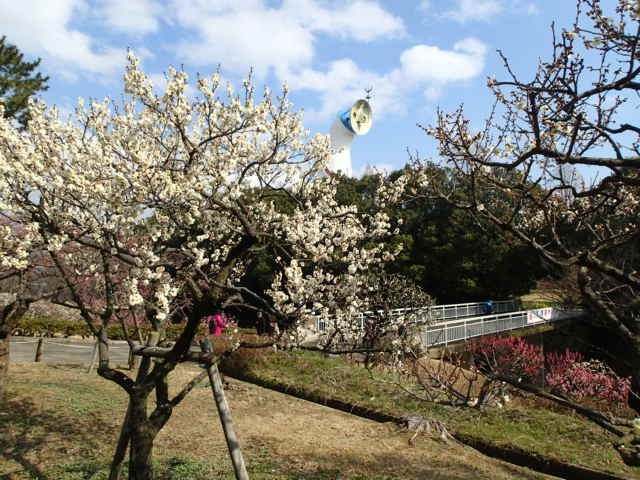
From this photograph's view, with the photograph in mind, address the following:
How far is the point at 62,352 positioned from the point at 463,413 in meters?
13.1

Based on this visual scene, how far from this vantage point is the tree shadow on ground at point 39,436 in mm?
6176

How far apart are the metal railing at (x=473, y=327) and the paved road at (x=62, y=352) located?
33.2ft

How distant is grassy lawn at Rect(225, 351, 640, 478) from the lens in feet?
25.1

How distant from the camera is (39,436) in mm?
7020

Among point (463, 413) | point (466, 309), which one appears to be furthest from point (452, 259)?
point (463, 413)

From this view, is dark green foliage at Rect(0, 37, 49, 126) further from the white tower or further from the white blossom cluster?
the white tower

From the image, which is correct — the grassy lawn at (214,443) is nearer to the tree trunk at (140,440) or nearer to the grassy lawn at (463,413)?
the grassy lawn at (463,413)

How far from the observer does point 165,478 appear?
229 inches

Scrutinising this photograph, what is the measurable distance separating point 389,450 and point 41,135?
6.53m

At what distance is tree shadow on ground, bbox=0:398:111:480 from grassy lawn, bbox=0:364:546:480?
1cm

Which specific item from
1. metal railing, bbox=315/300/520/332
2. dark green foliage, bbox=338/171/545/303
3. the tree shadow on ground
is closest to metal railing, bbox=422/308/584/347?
metal railing, bbox=315/300/520/332

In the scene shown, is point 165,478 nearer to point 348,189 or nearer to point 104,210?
point 104,210

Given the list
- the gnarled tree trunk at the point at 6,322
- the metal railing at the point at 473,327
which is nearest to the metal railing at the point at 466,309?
the metal railing at the point at 473,327

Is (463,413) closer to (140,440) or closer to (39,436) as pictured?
(140,440)
